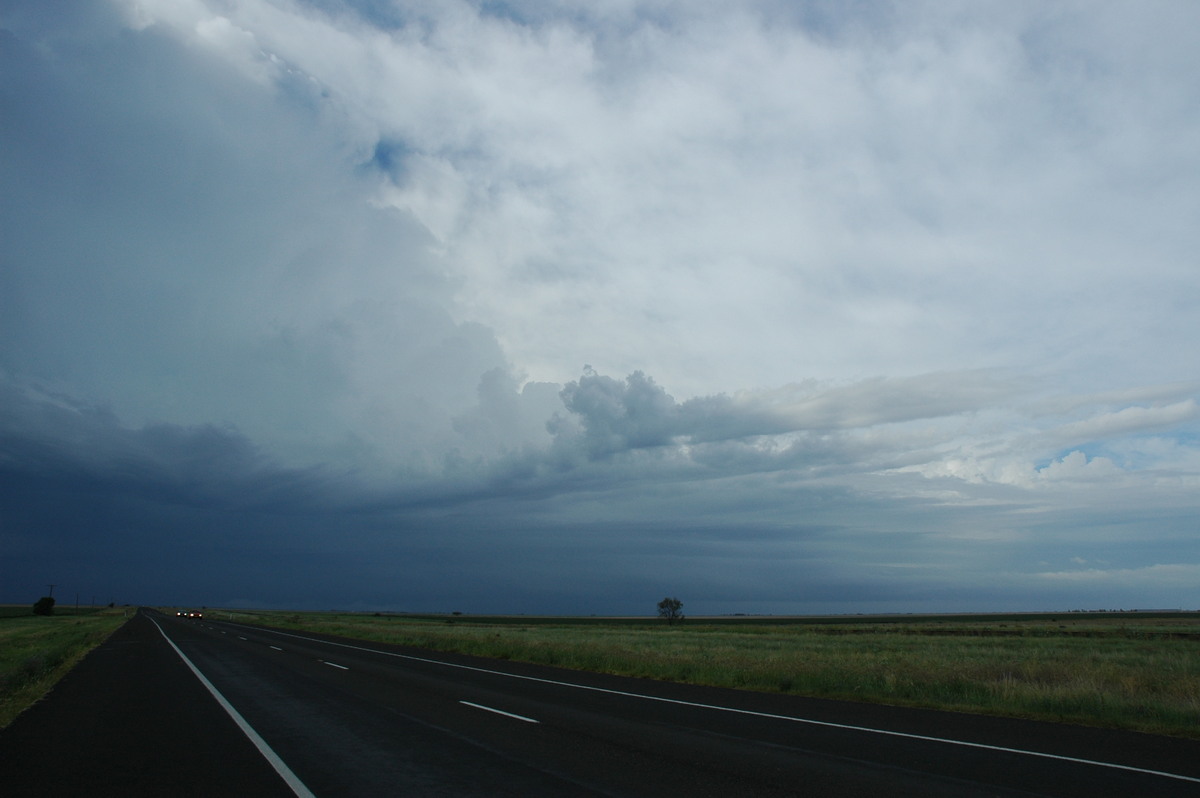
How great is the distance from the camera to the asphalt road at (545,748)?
25.8ft

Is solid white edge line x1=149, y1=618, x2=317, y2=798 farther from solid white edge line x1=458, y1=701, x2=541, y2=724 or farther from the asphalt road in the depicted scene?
solid white edge line x1=458, y1=701, x2=541, y2=724

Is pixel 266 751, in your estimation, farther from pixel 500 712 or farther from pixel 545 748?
pixel 500 712

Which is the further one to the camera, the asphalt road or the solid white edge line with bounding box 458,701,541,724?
the solid white edge line with bounding box 458,701,541,724

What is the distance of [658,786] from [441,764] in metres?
2.91

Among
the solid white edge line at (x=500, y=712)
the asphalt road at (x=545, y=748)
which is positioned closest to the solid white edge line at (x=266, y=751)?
the asphalt road at (x=545, y=748)

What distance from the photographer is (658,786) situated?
7797 mm

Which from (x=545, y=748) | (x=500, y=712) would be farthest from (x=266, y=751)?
(x=500, y=712)

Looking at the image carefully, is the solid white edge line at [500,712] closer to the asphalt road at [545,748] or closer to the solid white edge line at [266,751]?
the asphalt road at [545,748]

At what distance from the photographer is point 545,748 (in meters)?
9.97

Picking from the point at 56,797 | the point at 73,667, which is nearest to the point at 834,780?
the point at 56,797

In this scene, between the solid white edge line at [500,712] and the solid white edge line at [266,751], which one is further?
the solid white edge line at [500,712]

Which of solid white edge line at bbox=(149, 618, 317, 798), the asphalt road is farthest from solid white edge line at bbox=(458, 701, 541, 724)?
solid white edge line at bbox=(149, 618, 317, 798)

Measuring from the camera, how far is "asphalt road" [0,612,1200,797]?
7.88 meters

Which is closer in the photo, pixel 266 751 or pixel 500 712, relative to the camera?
pixel 266 751
